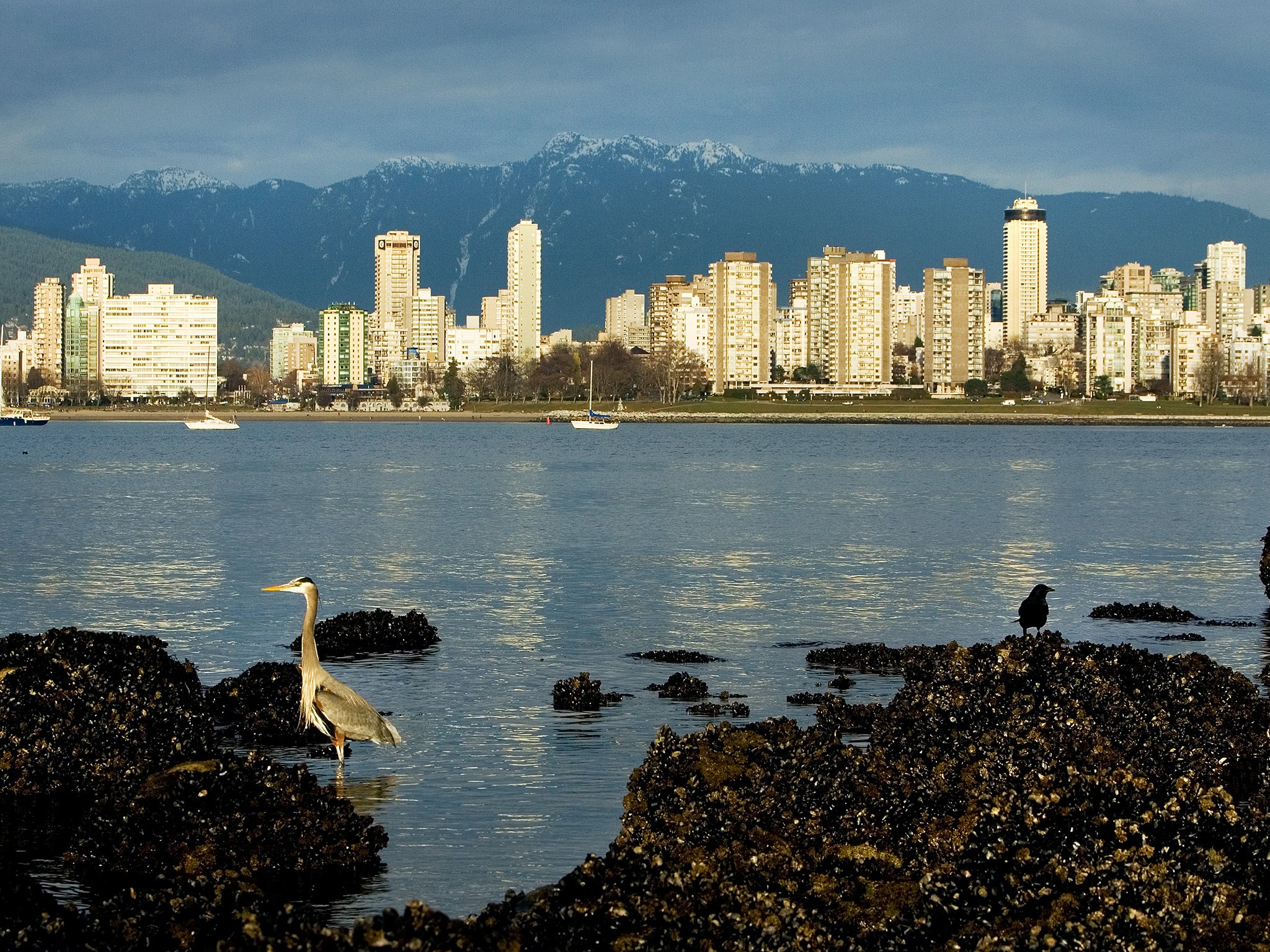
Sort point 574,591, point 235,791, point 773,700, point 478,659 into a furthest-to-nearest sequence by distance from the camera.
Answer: point 574,591 < point 478,659 < point 773,700 < point 235,791

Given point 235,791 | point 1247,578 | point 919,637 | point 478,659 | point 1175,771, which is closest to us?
point 235,791

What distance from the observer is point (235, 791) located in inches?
516

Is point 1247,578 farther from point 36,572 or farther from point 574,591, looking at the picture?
point 36,572

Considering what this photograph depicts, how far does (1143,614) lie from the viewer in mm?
29703

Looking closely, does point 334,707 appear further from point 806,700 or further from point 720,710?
point 806,700

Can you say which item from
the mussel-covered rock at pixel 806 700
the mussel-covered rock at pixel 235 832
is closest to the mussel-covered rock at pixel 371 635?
the mussel-covered rock at pixel 806 700

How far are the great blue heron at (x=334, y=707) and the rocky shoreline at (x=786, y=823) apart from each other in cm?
106

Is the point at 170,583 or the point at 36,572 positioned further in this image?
the point at 36,572

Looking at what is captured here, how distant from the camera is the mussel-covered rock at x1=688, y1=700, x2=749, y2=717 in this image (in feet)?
64.3

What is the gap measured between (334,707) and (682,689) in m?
6.49

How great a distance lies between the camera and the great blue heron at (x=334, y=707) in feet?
51.2

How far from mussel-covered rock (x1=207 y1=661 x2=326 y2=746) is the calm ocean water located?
800 millimetres

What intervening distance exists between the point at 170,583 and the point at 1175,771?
88.9ft

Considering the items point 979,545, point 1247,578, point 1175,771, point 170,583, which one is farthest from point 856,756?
point 979,545
